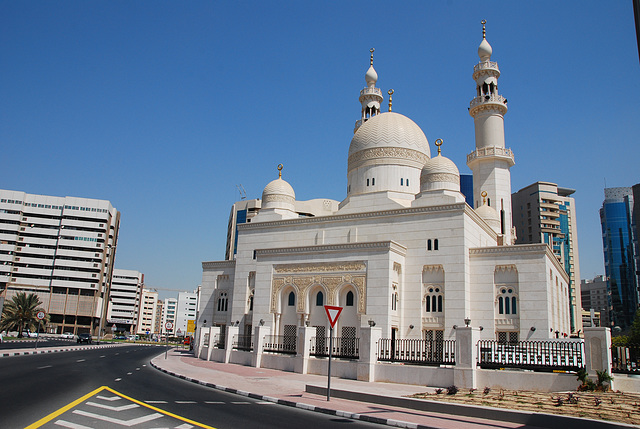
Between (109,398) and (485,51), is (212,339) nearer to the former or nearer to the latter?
(109,398)

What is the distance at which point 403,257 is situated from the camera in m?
30.9

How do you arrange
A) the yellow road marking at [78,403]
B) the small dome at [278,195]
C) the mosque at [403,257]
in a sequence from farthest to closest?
the small dome at [278,195]
the mosque at [403,257]
the yellow road marking at [78,403]

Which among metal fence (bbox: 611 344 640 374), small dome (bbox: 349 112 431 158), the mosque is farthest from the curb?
small dome (bbox: 349 112 431 158)

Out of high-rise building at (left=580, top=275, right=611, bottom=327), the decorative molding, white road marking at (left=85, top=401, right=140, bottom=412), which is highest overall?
high-rise building at (left=580, top=275, right=611, bottom=327)

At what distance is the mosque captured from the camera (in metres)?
28.6

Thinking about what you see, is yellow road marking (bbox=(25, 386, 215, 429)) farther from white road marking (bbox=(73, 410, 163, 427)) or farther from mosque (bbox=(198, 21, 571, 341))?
mosque (bbox=(198, 21, 571, 341))

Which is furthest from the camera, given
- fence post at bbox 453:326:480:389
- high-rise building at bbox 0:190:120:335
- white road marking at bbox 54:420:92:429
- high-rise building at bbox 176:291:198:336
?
high-rise building at bbox 176:291:198:336

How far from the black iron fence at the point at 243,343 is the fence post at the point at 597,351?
17334 mm

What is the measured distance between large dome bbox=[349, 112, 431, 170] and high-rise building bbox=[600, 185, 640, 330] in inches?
3894

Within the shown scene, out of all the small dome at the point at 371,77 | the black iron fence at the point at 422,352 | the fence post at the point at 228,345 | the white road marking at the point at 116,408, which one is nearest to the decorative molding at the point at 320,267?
the fence post at the point at 228,345

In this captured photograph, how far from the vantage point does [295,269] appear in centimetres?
3172

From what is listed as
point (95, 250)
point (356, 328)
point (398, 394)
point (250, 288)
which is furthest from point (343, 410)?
point (95, 250)

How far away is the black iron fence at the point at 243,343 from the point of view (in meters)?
27.1

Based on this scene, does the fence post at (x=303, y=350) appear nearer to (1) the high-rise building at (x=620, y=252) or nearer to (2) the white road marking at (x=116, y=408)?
(2) the white road marking at (x=116, y=408)
